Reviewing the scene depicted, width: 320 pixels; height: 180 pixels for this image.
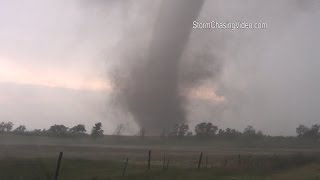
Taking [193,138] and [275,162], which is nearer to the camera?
[275,162]

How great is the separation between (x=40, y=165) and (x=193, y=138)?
163 metres

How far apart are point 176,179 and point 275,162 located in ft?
73.4

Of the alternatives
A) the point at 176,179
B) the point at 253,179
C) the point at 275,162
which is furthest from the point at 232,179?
the point at 275,162

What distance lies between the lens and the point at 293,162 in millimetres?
52469

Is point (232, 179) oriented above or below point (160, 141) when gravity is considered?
below

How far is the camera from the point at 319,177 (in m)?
33.3

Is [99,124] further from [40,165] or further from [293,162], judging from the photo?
[40,165]

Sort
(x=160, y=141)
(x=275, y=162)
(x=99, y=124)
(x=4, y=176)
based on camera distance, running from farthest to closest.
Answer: (x=99, y=124) → (x=160, y=141) → (x=275, y=162) → (x=4, y=176)

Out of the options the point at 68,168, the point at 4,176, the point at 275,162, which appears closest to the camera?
the point at 4,176

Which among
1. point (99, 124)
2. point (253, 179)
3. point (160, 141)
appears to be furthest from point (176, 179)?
point (99, 124)

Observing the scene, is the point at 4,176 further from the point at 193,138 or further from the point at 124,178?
the point at 193,138

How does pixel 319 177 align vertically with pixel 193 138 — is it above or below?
below

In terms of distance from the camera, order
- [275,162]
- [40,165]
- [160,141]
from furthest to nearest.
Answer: [160,141], [275,162], [40,165]

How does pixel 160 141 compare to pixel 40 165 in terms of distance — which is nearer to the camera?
pixel 40 165
